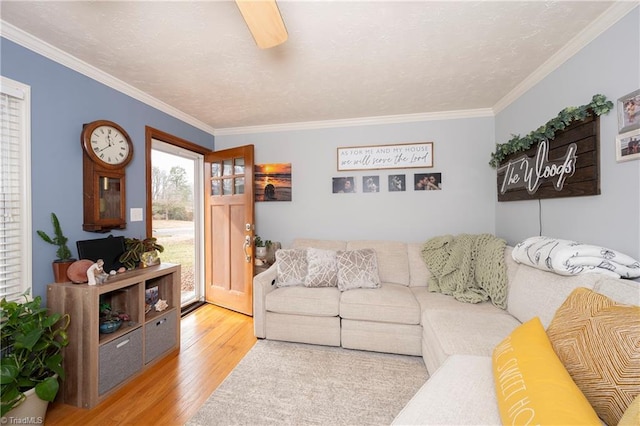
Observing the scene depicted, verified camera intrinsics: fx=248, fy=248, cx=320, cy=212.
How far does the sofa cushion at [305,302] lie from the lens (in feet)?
7.40

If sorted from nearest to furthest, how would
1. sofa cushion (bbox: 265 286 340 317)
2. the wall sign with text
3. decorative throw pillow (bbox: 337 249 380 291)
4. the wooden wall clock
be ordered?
1. the wooden wall clock
2. sofa cushion (bbox: 265 286 340 317)
3. decorative throw pillow (bbox: 337 249 380 291)
4. the wall sign with text

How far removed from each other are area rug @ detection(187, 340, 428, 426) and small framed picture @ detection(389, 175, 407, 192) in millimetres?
1772

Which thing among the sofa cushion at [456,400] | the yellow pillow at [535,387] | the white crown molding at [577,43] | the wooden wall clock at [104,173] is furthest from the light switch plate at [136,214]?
the white crown molding at [577,43]

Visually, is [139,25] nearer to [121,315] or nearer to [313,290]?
[121,315]

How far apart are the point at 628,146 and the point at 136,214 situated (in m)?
3.57

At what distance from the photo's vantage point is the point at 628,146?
1363mm

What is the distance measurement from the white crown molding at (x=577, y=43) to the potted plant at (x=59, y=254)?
365 centimetres

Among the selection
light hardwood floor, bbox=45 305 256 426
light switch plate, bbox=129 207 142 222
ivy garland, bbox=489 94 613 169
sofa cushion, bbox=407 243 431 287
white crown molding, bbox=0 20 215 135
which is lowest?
light hardwood floor, bbox=45 305 256 426

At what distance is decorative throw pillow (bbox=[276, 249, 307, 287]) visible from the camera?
2557mm

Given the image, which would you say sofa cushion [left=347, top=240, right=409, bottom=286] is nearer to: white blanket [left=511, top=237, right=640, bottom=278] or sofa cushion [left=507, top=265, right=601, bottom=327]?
sofa cushion [left=507, top=265, right=601, bottom=327]

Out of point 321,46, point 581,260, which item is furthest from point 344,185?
point 581,260

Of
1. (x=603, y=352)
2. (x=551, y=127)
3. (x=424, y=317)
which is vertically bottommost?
(x=424, y=317)

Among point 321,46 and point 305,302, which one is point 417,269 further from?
point 321,46

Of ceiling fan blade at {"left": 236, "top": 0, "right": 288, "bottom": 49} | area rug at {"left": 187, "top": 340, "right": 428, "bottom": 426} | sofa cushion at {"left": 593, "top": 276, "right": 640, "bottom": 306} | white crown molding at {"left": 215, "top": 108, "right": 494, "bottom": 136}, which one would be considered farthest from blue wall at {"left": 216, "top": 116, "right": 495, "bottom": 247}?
ceiling fan blade at {"left": 236, "top": 0, "right": 288, "bottom": 49}
